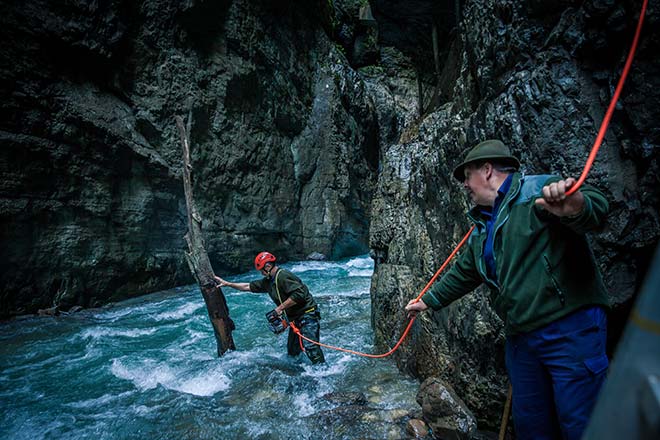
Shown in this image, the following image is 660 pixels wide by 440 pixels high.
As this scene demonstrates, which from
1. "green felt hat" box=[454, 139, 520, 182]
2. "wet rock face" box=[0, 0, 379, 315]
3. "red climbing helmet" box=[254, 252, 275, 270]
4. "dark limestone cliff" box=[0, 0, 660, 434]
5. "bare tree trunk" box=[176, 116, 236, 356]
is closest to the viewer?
"green felt hat" box=[454, 139, 520, 182]

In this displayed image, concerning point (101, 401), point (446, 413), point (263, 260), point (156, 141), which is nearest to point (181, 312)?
point (101, 401)

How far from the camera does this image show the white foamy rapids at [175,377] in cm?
504

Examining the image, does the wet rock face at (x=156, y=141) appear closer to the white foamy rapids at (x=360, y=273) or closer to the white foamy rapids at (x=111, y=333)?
the white foamy rapids at (x=111, y=333)

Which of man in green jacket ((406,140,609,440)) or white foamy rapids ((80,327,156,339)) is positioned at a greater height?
man in green jacket ((406,140,609,440))

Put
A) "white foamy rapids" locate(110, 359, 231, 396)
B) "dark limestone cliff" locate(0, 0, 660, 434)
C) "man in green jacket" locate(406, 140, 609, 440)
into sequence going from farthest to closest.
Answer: "white foamy rapids" locate(110, 359, 231, 396)
"dark limestone cliff" locate(0, 0, 660, 434)
"man in green jacket" locate(406, 140, 609, 440)

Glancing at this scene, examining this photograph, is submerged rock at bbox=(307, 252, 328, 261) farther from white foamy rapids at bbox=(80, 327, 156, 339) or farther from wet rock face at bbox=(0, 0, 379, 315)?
white foamy rapids at bbox=(80, 327, 156, 339)

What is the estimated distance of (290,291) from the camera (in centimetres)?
528

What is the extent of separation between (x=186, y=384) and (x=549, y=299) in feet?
17.4

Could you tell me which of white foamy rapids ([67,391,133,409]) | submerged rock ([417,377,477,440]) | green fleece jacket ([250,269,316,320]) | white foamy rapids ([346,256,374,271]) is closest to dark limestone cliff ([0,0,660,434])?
submerged rock ([417,377,477,440])

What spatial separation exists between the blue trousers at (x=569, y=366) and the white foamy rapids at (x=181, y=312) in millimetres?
9212

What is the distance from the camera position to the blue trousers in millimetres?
1719

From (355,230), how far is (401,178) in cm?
1550

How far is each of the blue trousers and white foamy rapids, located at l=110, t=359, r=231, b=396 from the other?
4.46 meters

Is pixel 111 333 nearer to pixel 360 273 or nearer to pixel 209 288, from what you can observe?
pixel 209 288
